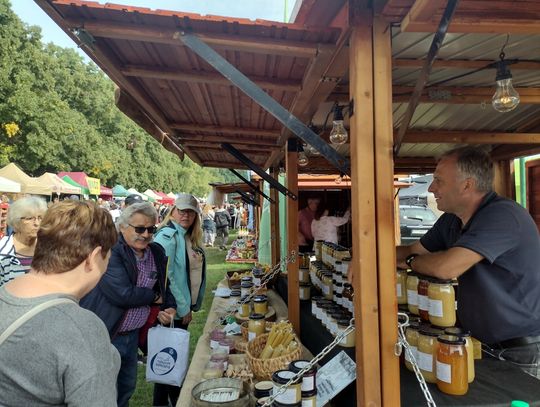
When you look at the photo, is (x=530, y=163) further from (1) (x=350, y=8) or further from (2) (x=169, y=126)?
(1) (x=350, y=8)

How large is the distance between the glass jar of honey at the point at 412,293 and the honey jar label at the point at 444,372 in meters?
0.43

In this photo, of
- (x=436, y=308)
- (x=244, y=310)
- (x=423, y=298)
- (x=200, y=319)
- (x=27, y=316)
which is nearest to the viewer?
(x=27, y=316)

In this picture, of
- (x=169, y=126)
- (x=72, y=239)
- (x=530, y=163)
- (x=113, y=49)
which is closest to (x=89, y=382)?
→ (x=72, y=239)

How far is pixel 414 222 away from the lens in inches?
505

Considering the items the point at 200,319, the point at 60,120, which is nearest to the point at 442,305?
the point at 200,319

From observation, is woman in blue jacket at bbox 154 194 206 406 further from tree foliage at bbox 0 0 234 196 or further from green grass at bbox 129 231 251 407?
tree foliage at bbox 0 0 234 196

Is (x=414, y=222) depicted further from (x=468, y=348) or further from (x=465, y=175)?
(x=468, y=348)

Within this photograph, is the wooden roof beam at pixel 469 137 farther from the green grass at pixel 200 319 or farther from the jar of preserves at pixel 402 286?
the green grass at pixel 200 319

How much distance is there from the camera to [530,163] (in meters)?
6.47

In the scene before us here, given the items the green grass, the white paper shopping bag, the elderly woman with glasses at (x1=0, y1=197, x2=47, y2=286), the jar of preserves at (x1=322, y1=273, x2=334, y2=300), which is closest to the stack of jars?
the jar of preserves at (x1=322, y1=273, x2=334, y2=300)

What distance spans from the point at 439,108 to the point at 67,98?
1405 inches

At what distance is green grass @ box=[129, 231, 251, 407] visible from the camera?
169 inches

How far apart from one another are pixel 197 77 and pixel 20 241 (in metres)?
2.32

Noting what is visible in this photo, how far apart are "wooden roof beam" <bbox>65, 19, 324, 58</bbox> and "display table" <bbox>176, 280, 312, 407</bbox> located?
1980 millimetres
